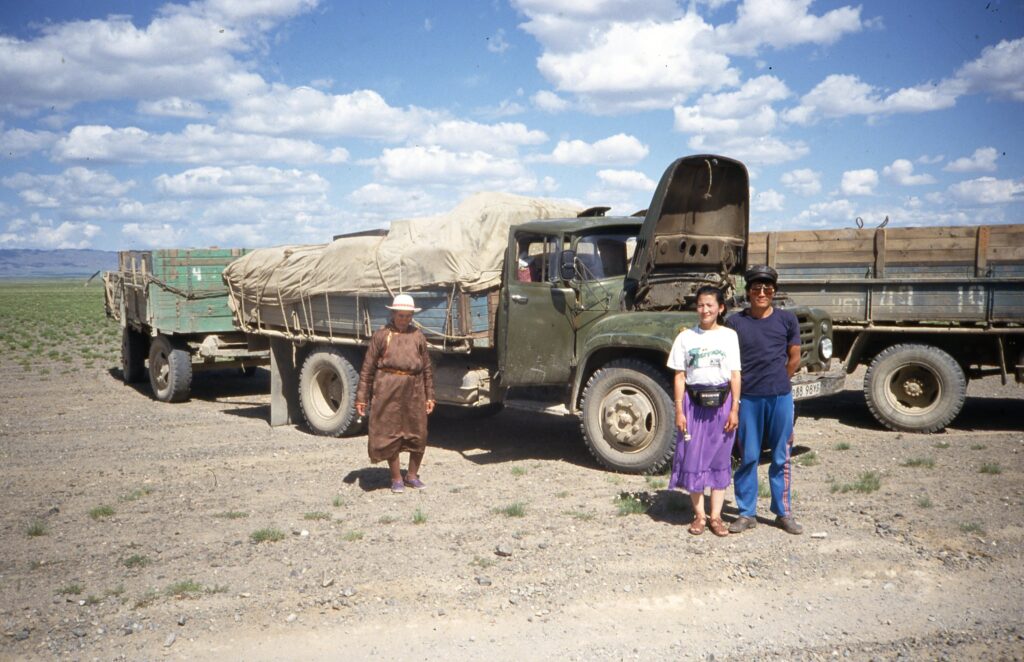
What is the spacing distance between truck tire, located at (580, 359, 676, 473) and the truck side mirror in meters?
0.90

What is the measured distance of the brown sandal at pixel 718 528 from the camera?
5.94 m

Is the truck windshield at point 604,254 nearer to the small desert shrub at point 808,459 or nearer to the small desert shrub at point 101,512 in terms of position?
the small desert shrub at point 808,459

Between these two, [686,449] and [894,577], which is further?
[686,449]

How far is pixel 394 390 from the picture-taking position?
7305 mm

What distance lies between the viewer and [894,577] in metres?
5.18

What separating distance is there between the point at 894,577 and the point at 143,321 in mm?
11980

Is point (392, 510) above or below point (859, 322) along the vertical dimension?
below

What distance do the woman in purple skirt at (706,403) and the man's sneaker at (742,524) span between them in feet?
0.16

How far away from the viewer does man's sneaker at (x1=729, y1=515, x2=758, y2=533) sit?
5.98 m

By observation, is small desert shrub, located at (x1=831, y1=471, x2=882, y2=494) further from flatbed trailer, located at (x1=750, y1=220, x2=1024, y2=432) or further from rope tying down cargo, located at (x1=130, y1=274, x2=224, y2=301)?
rope tying down cargo, located at (x1=130, y1=274, x2=224, y2=301)

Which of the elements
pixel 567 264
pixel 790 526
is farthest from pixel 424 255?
pixel 790 526

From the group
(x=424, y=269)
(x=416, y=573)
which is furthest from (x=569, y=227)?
(x=416, y=573)

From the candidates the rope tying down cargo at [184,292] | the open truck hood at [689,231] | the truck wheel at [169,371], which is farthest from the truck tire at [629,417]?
the truck wheel at [169,371]

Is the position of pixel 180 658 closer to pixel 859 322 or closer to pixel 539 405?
pixel 539 405
